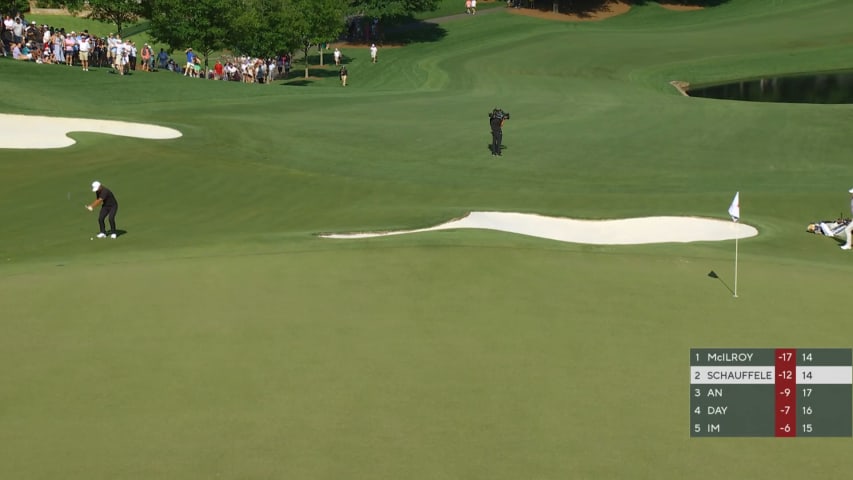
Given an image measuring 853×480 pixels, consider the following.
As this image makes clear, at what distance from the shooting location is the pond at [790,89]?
60.3 meters

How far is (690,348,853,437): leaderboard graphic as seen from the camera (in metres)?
11.1

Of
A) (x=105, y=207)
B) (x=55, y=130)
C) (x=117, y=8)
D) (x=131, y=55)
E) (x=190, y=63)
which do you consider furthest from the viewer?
(x=117, y=8)

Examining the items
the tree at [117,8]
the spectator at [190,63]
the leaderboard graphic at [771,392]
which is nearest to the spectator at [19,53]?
the spectator at [190,63]

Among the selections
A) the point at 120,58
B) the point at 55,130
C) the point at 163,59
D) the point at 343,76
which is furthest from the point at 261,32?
the point at 55,130

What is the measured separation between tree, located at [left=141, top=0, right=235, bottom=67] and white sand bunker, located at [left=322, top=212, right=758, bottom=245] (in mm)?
37386

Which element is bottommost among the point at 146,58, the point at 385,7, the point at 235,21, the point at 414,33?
the point at 146,58

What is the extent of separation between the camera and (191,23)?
5947 cm

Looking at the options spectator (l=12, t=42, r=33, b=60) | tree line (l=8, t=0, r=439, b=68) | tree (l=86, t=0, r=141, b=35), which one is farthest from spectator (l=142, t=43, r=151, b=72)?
tree (l=86, t=0, r=141, b=35)

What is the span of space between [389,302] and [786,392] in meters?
6.26

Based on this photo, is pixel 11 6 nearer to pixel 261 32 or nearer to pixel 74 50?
pixel 74 50

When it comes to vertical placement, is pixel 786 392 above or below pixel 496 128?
below

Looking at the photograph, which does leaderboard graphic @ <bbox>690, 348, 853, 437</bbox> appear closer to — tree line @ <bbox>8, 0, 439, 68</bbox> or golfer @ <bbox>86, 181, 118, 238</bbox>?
golfer @ <bbox>86, 181, 118, 238</bbox>

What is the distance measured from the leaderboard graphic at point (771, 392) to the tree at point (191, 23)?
169 ft

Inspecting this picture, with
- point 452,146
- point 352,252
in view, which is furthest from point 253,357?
point 452,146
